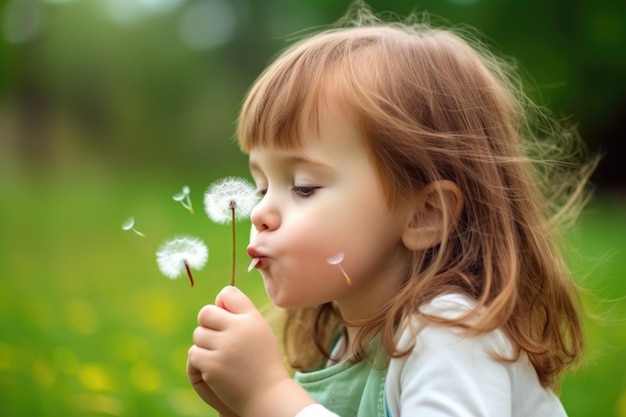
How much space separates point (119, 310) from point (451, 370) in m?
2.19

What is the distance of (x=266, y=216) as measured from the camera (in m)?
1.34

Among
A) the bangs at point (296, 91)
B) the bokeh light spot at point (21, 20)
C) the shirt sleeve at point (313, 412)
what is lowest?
the bokeh light spot at point (21, 20)

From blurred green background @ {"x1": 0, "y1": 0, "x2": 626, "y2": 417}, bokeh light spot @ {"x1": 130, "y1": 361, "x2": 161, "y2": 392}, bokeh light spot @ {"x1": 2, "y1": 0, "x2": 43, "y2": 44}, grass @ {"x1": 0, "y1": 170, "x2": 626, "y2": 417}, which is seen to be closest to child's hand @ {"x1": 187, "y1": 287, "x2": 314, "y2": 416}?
grass @ {"x1": 0, "y1": 170, "x2": 626, "y2": 417}

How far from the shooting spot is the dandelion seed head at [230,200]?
1.34 m

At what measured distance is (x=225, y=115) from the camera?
722 cm

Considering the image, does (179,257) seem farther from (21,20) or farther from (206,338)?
(21,20)

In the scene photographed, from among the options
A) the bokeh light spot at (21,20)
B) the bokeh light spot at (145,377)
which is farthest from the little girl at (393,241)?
the bokeh light spot at (21,20)

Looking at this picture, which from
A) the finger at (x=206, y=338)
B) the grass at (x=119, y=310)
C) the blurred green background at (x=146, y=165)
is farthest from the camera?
the blurred green background at (x=146, y=165)

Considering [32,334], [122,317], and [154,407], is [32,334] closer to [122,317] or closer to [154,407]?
[122,317]

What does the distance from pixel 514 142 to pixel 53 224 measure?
14.1ft

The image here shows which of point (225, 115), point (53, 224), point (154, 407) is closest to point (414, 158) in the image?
point (154, 407)

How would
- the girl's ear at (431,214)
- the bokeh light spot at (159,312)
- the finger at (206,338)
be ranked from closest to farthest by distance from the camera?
the finger at (206,338) < the girl's ear at (431,214) < the bokeh light spot at (159,312)

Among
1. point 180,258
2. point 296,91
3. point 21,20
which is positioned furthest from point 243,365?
point 21,20

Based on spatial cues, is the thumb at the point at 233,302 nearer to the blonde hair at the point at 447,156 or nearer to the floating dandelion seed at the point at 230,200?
the floating dandelion seed at the point at 230,200
